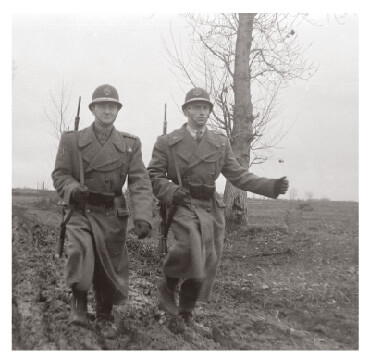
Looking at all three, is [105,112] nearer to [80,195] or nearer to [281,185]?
[80,195]

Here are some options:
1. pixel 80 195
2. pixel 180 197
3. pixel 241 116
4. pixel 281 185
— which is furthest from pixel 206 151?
pixel 241 116

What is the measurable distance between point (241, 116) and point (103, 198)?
487cm

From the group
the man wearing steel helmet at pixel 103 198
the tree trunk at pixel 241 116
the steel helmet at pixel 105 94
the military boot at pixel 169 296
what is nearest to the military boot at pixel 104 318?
the man wearing steel helmet at pixel 103 198

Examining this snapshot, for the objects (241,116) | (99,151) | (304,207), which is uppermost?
(241,116)

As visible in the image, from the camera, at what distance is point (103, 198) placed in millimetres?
4691

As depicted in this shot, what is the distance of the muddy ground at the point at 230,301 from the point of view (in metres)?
4.48

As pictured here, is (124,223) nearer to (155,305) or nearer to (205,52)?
(155,305)

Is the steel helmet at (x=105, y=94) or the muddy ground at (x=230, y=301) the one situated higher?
the steel helmet at (x=105, y=94)

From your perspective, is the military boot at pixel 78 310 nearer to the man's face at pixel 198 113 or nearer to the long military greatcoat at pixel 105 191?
the long military greatcoat at pixel 105 191

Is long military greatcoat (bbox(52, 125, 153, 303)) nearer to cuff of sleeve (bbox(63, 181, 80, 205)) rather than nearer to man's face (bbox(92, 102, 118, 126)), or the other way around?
cuff of sleeve (bbox(63, 181, 80, 205))

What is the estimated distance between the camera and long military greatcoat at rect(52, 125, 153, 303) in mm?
4617

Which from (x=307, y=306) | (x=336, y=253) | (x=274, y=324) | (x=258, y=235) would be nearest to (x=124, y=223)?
(x=274, y=324)

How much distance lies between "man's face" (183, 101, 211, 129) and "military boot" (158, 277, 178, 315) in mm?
1671

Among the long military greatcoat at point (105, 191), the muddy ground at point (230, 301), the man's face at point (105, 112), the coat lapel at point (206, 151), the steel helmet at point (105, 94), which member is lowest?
the muddy ground at point (230, 301)
